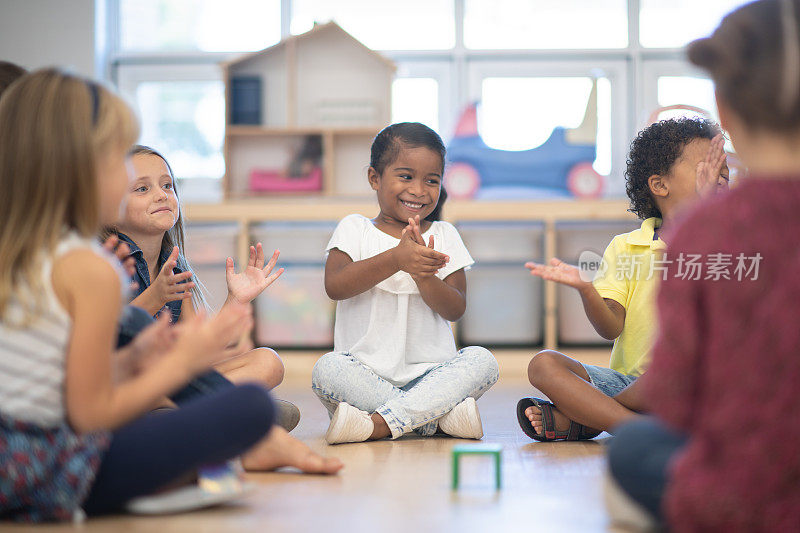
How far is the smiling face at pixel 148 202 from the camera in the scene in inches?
58.8

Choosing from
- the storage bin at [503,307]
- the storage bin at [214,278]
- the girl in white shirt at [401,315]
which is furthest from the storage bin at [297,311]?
the girl in white shirt at [401,315]

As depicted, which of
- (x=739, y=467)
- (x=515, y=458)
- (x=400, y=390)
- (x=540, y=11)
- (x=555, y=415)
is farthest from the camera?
(x=540, y=11)

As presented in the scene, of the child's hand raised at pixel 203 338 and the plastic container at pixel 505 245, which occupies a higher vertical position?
the plastic container at pixel 505 245

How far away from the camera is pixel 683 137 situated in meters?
1.56

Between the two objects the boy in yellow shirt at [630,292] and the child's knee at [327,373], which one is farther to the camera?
the child's knee at [327,373]

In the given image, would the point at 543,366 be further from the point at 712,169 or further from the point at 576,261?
the point at 576,261

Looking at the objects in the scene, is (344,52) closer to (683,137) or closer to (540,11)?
(540,11)

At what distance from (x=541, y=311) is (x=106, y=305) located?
84.8 inches

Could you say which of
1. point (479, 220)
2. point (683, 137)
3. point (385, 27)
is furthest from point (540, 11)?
point (683, 137)

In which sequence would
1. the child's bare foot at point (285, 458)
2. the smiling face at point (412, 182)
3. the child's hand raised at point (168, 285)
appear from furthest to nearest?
the smiling face at point (412, 182)
the child's hand raised at point (168, 285)
the child's bare foot at point (285, 458)

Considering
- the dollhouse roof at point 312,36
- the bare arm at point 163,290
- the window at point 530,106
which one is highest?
the dollhouse roof at point 312,36

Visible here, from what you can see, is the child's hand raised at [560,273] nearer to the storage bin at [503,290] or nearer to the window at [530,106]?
the storage bin at [503,290]

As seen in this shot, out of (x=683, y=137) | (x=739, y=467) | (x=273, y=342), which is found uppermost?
(x=683, y=137)

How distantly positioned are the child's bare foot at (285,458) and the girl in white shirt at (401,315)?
0.82 ft
